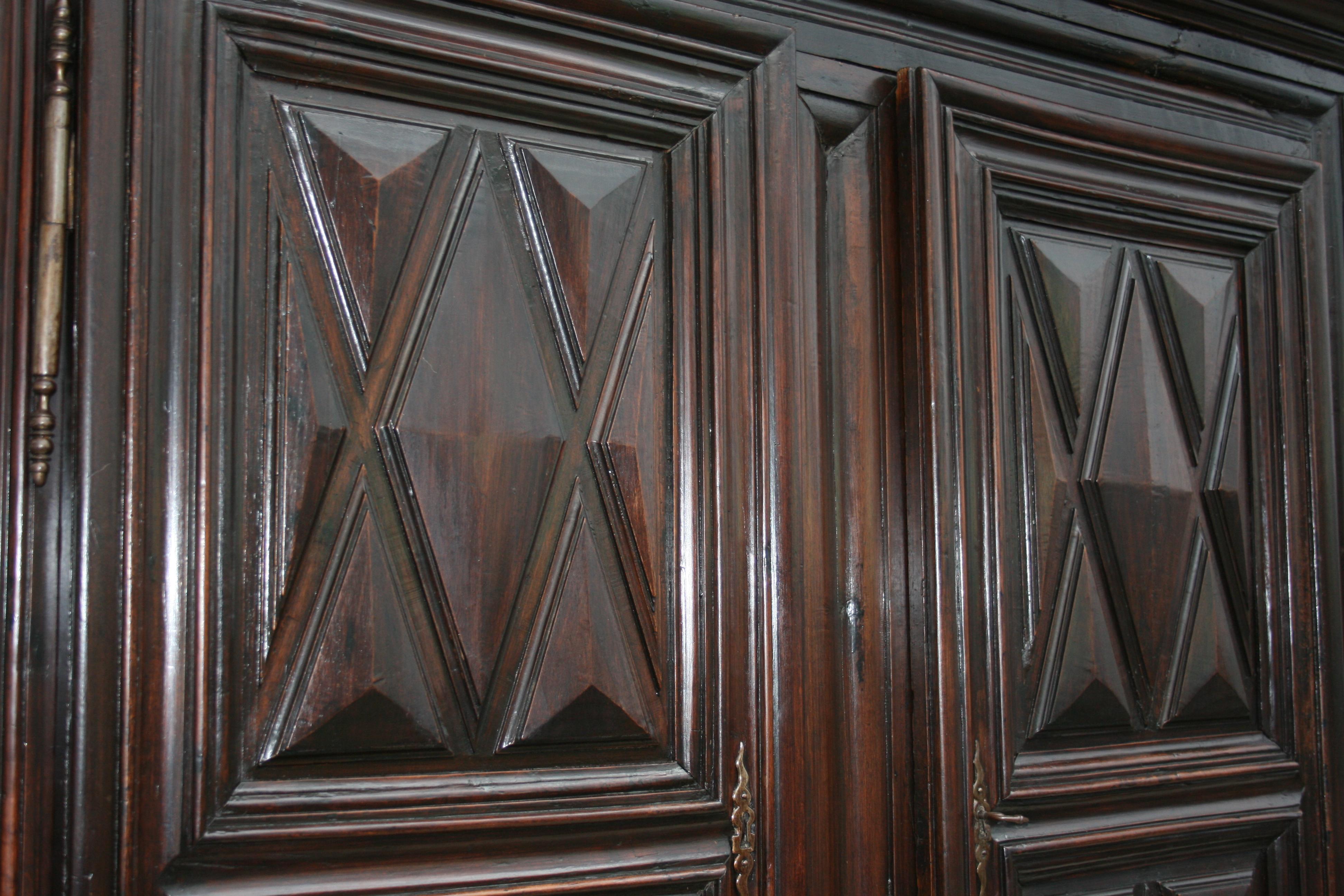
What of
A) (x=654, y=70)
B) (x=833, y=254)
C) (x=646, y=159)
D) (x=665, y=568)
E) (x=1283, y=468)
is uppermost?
(x=654, y=70)

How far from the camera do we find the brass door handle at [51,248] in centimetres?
97

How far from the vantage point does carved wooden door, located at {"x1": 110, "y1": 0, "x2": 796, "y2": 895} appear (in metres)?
1.04

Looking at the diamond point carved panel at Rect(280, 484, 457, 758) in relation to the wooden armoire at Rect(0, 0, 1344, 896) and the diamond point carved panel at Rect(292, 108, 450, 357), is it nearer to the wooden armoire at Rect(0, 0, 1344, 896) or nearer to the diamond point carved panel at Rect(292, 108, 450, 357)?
the wooden armoire at Rect(0, 0, 1344, 896)

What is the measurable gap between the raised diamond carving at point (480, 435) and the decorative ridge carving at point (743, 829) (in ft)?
1.11

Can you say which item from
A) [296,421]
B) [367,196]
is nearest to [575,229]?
[367,196]

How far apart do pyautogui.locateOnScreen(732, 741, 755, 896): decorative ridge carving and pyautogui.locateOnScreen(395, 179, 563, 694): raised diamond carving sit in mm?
339

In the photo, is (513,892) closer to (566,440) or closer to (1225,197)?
(566,440)

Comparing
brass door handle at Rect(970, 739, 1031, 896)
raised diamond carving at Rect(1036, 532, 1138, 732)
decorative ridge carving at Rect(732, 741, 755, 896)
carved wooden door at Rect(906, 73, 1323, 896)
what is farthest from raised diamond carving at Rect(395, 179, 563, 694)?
raised diamond carving at Rect(1036, 532, 1138, 732)

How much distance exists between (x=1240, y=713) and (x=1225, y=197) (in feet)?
2.70

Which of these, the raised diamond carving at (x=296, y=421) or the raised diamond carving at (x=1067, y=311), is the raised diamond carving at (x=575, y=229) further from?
the raised diamond carving at (x=1067, y=311)

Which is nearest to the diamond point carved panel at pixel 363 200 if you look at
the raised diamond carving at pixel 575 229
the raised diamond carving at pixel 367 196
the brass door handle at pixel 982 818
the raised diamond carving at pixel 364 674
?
the raised diamond carving at pixel 367 196

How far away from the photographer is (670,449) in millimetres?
1269

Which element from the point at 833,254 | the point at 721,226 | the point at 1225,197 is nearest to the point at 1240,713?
the point at 1225,197

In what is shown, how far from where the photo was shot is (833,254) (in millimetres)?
1396
